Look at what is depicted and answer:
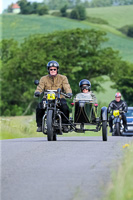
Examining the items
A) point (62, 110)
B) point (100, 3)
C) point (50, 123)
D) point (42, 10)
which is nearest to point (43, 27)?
point (42, 10)

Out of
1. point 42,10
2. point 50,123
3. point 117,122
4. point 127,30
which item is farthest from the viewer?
point 42,10

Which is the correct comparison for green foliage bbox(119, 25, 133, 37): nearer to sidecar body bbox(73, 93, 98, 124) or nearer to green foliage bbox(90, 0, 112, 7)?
green foliage bbox(90, 0, 112, 7)

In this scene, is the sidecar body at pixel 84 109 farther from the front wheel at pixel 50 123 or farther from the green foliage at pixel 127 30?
the green foliage at pixel 127 30

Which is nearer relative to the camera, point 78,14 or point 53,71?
point 53,71

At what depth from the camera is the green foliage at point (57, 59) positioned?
260ft

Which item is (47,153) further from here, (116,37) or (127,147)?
(116,37)

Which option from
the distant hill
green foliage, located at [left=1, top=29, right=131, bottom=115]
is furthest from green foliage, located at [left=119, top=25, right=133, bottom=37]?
green foliage, located at [left=1, top=29, right=131, bottom=115]

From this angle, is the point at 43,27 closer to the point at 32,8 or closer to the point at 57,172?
the point at 32,8

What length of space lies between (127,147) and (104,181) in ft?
14.7

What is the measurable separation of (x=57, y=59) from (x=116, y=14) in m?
72.8

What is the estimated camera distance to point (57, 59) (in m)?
80.3

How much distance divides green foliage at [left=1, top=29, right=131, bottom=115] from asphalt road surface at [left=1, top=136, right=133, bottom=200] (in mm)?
65959

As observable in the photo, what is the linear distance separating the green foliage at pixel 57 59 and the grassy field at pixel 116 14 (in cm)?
6022

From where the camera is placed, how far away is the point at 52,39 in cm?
8494
